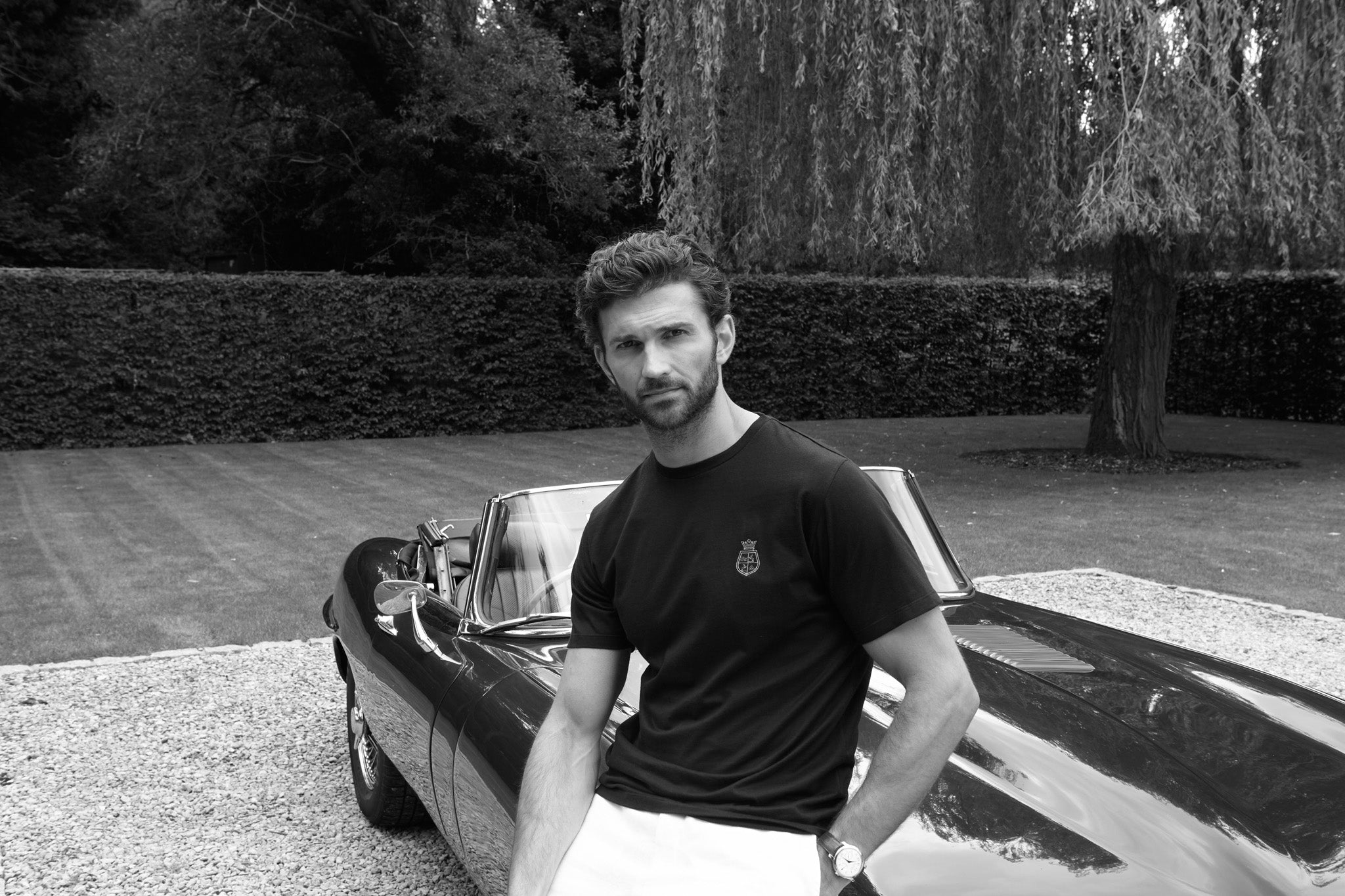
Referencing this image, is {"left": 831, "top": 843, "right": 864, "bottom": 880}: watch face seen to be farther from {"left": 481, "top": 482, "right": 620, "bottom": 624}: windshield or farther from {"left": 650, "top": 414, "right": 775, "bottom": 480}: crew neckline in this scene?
{"left": 481, "top": 482, "right": 620, "bottom": 624}: windshield

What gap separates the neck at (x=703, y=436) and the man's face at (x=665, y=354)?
11 millimetres

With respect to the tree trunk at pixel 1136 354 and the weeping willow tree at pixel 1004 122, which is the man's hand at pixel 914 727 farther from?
the tree trunk at pixel 1136 354

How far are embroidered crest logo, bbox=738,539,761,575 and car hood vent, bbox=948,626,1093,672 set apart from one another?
65.0 inches

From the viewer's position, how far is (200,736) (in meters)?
5.29

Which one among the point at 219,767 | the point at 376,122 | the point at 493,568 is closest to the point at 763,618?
the point at 493,568

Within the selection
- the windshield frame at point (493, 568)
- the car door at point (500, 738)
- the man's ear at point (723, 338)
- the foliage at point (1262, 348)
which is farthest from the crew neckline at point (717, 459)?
the foliage at point (1262, 348)

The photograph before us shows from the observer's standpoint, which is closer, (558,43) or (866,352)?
(558,43)

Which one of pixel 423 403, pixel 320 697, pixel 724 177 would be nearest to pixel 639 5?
pixel 724 177

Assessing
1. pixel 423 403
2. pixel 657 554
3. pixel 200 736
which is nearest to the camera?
pixel 657 554

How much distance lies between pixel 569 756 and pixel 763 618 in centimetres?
50

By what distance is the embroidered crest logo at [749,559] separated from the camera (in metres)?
1.80

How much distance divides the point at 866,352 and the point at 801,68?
1108 centimetres

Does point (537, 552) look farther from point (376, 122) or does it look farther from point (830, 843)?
point (376, 122)

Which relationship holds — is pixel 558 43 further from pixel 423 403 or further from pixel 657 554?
pixel 657 554
